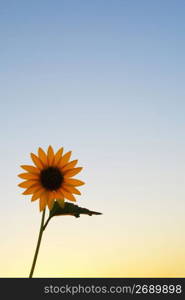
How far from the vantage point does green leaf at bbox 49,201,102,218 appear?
252 centimetres

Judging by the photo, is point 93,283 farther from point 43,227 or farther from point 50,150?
point 50,150

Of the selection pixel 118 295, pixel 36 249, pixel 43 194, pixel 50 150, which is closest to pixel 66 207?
pixel 43 194

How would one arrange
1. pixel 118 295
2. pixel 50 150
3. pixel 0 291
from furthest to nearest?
pixel 50 150, pixel 0 291, pixel 118 295

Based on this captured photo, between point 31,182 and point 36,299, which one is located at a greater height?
point 31,182

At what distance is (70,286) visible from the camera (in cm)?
252

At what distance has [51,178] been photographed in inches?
112

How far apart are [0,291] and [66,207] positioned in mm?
786

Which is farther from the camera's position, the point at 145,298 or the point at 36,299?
the point at 145,298

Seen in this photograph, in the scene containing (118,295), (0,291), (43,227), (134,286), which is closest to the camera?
(118,295)

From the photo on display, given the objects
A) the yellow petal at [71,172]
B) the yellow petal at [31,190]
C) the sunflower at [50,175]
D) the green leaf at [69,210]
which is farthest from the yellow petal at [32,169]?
the green leaf at [69,210]

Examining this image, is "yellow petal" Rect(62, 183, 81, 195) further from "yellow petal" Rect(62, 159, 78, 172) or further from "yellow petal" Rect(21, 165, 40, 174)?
"yellow petal" Rect(21, 165, 40, 174)

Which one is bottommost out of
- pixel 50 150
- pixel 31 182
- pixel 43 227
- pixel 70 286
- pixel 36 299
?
pixel 36 299

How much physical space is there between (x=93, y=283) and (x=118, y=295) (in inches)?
25.9

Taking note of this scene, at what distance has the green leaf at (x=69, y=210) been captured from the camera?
2.52 meters
